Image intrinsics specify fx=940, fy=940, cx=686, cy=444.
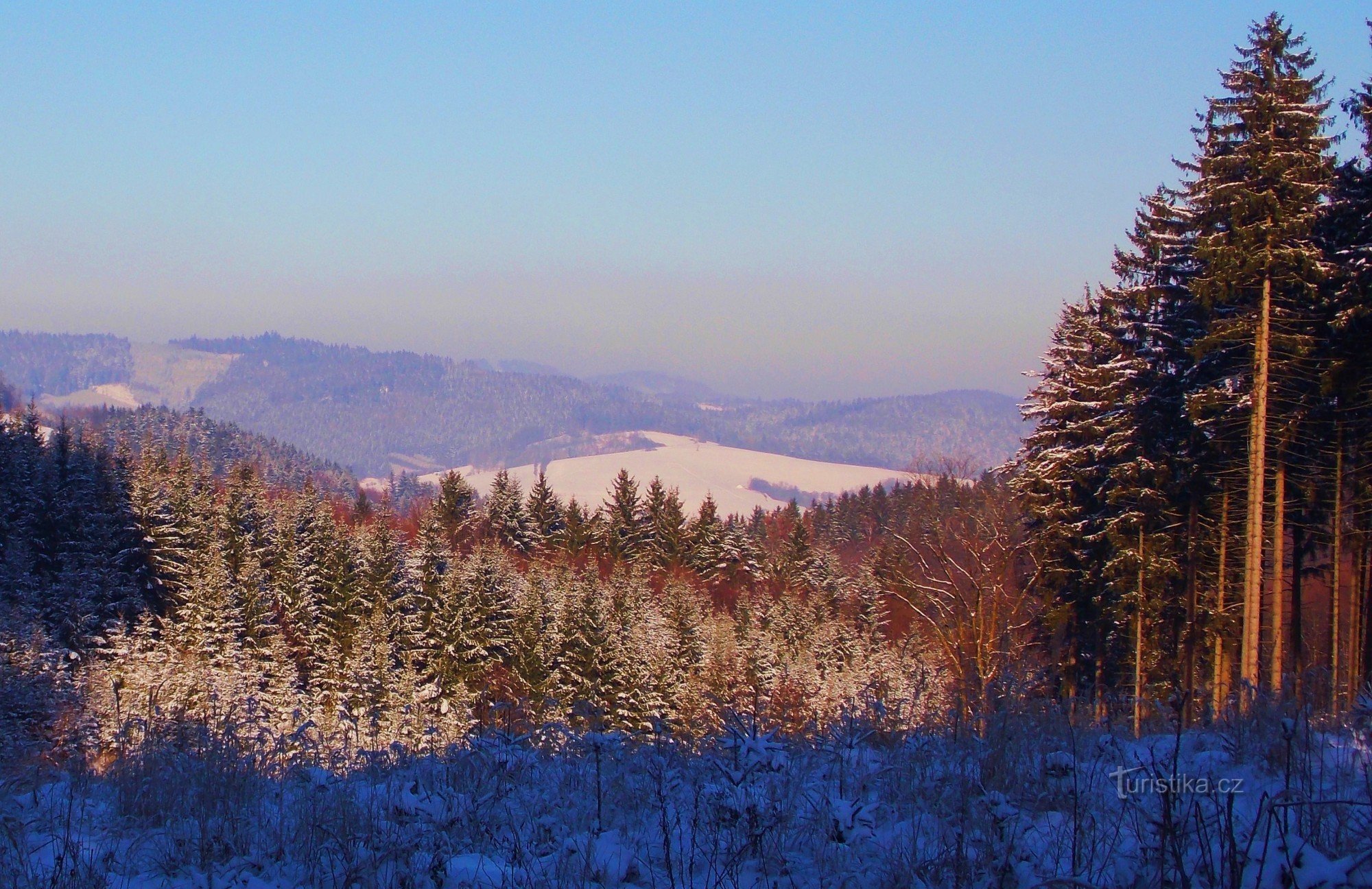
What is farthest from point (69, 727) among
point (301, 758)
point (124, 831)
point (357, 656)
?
point (124, 831)

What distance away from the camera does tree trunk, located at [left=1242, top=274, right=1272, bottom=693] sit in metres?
17.2

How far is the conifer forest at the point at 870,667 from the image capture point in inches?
177

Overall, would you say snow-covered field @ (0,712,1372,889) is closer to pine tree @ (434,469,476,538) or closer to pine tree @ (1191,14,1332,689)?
pine tree @ (1191,14,1332,689)

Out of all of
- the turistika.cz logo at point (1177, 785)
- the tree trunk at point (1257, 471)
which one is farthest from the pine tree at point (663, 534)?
the turistika.cz logo at point (1177, 785)

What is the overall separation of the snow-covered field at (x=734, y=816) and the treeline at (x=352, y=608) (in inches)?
493

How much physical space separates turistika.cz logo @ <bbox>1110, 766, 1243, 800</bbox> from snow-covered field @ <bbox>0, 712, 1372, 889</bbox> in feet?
0.07

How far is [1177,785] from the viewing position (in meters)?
4.54

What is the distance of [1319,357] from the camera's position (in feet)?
59.4

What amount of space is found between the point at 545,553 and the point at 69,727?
5010 centimetres

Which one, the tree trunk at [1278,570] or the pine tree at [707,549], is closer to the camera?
the tree trunk at [1278,570]

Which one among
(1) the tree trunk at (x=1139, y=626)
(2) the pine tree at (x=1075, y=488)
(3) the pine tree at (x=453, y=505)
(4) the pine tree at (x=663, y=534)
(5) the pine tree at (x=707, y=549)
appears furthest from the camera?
(3) the pine tree at (x=453, y=505)

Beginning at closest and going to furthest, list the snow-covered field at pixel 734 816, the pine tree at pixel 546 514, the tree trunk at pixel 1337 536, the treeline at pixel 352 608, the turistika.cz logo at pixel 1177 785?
the snow-covered field at pixel 734 816
the turistika.cz logo at pixel 1177 785
the tree trunk at pixel 1337 536
the treeline at pixel 352 608
the pine tree at pixel 546 514

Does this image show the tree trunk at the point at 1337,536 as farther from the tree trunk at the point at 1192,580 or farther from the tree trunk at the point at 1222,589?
the tree trunk at the point at 1192,580

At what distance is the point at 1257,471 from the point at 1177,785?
1528 cm
